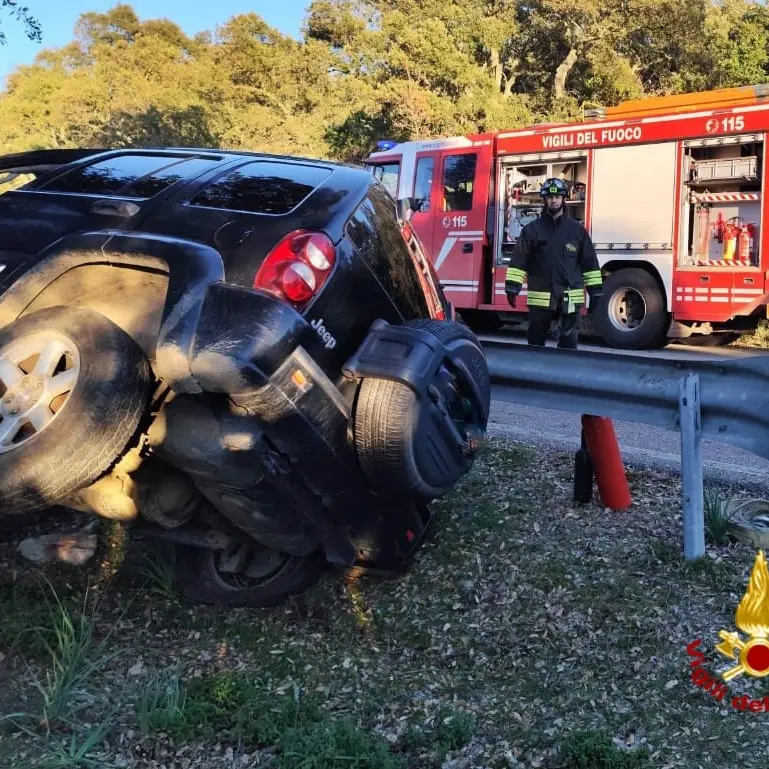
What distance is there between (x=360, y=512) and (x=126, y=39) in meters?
47.6

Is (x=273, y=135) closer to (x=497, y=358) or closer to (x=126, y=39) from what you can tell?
(x=126, y=39)

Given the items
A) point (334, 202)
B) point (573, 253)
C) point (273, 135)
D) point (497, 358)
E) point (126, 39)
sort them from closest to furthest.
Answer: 1. point (334, 202)
2. point (497, 358)
3. point (573, 253)
4. point (273, 135)
5. point (126, 39)

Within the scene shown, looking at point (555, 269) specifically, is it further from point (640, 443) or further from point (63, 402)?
point (63, 402)

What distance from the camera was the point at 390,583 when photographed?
3.63m

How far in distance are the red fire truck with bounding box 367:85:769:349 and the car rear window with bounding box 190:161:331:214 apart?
721cm

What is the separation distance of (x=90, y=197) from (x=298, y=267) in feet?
3.36

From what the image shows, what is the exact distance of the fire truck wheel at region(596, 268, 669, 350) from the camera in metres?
11.1

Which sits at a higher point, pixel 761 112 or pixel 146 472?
pixel 761 112

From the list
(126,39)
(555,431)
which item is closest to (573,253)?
(555,431)

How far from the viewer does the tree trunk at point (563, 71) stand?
26.5 metres

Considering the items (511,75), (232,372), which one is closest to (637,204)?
(232,372)

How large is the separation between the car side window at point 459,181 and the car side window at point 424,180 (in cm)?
23

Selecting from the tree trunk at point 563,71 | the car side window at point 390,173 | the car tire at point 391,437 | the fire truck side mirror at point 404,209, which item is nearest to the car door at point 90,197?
the fire truck side mirror at point 404,209

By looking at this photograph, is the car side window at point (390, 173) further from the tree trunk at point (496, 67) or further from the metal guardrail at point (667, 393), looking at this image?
the tree trunk at point (496, 67)
